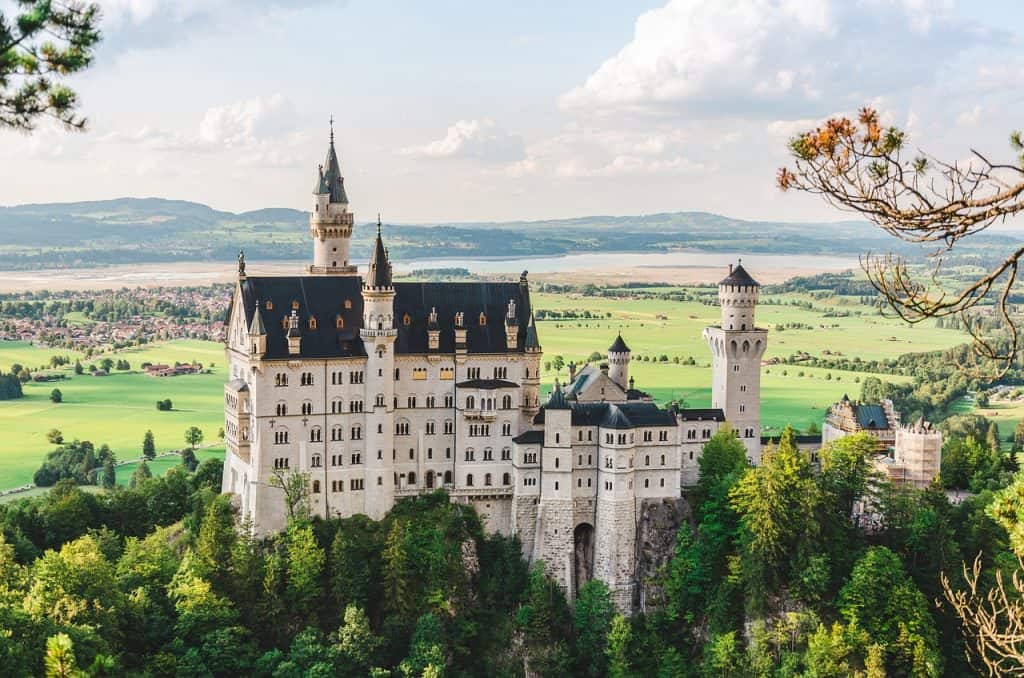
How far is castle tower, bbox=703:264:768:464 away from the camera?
74.6 metres

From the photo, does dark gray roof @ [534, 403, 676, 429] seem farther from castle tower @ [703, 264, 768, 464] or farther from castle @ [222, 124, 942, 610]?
castle tower @ [703, 264, 768, 464]

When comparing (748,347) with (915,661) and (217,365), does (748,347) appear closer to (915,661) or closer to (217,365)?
(915,661)

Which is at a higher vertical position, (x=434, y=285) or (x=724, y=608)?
(x=434, y=285)

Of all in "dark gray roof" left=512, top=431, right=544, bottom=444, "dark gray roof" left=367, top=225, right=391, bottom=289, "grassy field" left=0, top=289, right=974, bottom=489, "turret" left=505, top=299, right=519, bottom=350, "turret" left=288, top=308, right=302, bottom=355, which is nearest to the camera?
"turret" left=288, top=308, right=302, bottom=355

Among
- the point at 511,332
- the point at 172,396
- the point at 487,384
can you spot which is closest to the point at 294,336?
the point at 487,384

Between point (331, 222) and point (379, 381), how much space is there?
13143 millimetres

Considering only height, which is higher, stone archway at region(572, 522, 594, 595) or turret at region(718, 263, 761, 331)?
turret at region(718, 263, 761, 331)

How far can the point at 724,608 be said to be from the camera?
212 ft

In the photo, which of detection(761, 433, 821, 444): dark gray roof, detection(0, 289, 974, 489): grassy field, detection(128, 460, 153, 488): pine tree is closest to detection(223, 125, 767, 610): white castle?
detection(761, 433, 821, 444): dark gray roof

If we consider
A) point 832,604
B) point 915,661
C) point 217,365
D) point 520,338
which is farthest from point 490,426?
point 217,365

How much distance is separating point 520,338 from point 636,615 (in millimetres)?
16407

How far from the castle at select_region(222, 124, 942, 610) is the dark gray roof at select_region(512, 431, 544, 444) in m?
0.05

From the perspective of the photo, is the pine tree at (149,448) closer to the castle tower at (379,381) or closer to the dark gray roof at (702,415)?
the castle tower at (379,381)

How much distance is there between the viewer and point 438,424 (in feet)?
227
